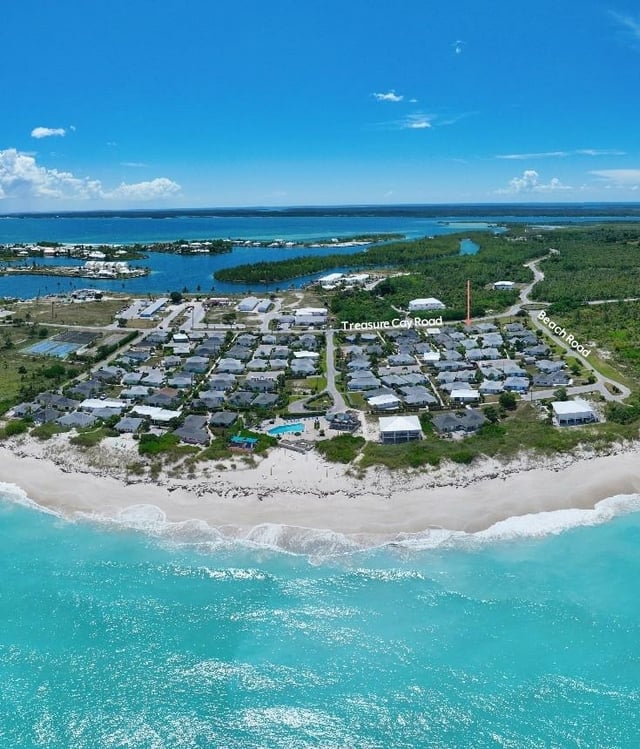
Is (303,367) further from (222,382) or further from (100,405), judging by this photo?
(100,405)

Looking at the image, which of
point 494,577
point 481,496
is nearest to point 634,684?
point 494,577

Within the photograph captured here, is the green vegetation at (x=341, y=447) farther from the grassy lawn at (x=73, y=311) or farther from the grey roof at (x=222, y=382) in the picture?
the grassy lawn at (x=73, y=311)

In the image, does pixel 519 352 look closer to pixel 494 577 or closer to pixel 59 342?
pixel 494 577

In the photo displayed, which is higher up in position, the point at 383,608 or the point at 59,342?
the point at 59,342

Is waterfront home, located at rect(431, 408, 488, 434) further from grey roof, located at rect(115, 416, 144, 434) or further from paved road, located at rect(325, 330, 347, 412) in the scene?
grey roof, located at rect(115, 416, 144, 434)

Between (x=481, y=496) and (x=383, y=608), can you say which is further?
(x=481, y=496)

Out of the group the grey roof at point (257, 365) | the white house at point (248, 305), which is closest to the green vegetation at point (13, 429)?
the grey roof at point (257, 365)

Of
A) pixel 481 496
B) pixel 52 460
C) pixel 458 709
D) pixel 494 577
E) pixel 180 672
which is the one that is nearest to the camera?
pixel 458 709
